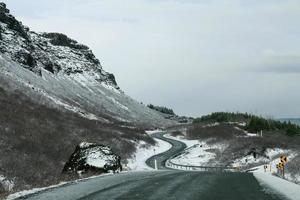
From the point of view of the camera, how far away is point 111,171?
70.2ft

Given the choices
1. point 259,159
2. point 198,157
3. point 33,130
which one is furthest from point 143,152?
point 33,130

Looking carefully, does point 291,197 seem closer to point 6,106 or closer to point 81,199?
point 81,199

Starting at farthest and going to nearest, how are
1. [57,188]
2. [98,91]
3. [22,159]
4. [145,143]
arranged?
1. [98,91]
2. [145,143]
3. [22,159]
4. [57,188]

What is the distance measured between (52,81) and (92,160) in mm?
122534

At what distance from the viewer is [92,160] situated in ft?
68.9

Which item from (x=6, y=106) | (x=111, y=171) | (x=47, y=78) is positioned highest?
(x=47, y=78)

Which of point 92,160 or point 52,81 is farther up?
point 52,81

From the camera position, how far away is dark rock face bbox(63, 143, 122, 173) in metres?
20.7

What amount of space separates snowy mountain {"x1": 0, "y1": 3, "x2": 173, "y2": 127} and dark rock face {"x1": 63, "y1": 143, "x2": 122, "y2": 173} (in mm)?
59981

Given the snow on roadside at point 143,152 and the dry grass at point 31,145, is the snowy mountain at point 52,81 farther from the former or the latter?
the dry grass at point 31,145

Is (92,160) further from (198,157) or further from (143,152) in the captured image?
(143,152)

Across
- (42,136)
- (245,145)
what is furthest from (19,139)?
(245,145)

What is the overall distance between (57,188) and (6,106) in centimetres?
3775

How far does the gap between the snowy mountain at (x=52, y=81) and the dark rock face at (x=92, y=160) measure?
2361 inches
